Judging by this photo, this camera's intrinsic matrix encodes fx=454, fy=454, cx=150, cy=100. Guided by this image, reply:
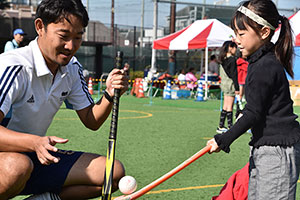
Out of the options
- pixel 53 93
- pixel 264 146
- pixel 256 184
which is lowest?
pixel 256 184

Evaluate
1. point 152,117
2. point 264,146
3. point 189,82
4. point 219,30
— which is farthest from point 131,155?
point 189,82

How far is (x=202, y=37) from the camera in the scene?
Result: 52.5 ft

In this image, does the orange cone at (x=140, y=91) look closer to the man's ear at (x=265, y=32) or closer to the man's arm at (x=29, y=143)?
Result: the man's ear at (x=265, y=32)

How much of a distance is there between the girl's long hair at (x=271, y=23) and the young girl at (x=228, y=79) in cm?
501

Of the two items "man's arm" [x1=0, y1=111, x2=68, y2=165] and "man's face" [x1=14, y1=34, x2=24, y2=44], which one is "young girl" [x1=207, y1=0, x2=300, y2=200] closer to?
"man's arm" [x1=0, y1=111, x2=68, y2=165]

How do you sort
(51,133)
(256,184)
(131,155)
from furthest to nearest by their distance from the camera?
1. (51,133)
2. (131,155)
3. (256,184)

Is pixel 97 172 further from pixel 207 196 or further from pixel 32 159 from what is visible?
pixel 207 196

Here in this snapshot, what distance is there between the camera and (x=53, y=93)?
10.2 ft

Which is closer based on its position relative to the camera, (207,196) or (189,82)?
(207,196)

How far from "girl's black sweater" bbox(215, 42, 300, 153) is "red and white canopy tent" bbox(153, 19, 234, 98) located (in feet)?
40.7

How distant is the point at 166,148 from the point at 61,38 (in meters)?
3.75

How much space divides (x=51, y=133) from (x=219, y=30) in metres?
10.00

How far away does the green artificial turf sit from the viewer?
4477 mm

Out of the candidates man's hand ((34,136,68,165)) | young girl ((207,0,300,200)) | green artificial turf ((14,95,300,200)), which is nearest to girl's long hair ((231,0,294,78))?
young girl ((207,0,300,200))
